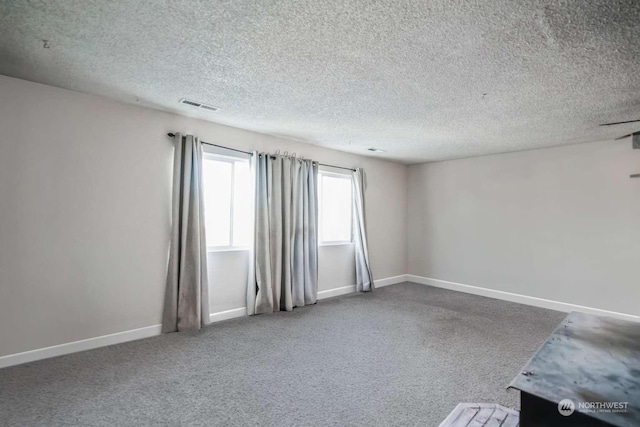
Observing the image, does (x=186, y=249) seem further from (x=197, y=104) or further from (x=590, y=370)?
(x=590, y=370)

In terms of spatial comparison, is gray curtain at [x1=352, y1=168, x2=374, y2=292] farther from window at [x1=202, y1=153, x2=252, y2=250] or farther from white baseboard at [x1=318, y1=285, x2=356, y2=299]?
window at [x1=202, y1=153, x2=252, y2=250]

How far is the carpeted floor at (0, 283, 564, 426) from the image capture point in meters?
1.92

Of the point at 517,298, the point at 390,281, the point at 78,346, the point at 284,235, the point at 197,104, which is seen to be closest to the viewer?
the point at 78,346

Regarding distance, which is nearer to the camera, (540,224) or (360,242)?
(540,224)

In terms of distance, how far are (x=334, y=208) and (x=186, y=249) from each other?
101 inches

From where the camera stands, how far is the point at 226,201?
3891 millimetres

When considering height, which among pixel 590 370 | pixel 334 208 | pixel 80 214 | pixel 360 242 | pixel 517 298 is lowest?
pixel 517 298

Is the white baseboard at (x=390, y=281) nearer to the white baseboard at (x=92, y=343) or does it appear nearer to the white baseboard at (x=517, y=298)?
the white baseboard at (x=517, y=298)

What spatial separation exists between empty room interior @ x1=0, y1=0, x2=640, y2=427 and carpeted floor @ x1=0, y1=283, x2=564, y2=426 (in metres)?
0.02

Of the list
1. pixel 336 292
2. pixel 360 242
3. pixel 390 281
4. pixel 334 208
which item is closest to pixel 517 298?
pixel 390 281

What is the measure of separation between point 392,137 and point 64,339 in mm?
4142

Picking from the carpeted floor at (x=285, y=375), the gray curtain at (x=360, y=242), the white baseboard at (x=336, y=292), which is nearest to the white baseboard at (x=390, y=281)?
the gray curtain at (x=360, y=242)

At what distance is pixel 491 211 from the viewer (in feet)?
16.5

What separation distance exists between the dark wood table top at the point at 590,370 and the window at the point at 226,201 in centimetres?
333
